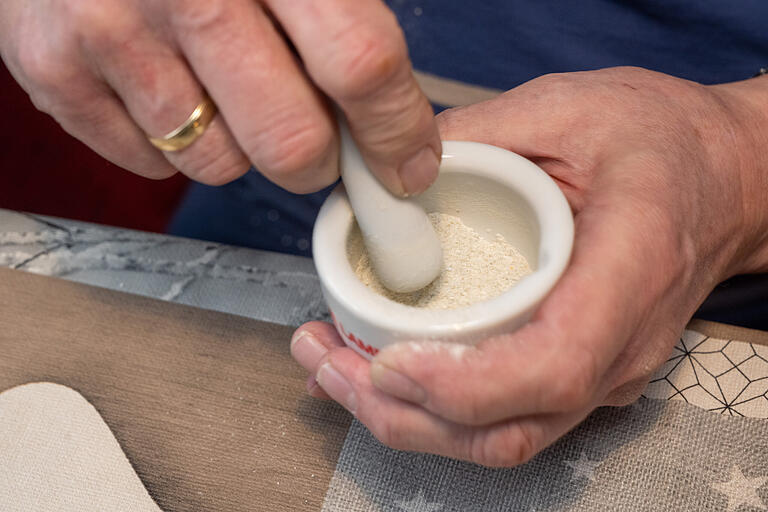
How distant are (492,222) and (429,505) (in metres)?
0.33

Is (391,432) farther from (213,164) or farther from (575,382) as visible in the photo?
(213,164)

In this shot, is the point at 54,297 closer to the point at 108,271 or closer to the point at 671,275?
the point at 108,271

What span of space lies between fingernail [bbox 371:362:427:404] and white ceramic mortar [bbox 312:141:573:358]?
0.03 meters

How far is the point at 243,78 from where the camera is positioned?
0.58 m

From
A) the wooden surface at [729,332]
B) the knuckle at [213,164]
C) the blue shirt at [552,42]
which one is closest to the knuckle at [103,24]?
the knuckle at [213,164]

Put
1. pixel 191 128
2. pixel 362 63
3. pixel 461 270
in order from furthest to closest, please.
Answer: pixel 461 270
pixel 191 128
pixel 362 63

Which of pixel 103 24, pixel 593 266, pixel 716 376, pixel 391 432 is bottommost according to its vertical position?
pixel 716 376

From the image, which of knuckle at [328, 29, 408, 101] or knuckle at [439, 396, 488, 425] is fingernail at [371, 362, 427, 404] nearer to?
knuckle at [439, 396, 488, 425]

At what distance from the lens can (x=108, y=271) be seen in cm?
98

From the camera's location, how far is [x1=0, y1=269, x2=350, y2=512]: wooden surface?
749 mm

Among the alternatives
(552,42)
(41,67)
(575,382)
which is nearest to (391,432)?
(575,382)

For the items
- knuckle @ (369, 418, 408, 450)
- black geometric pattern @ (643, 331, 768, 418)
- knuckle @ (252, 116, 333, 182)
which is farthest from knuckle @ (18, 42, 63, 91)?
black geometric pattern @ (643, 331, 768, 418)

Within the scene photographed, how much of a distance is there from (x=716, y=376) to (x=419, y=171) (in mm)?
464

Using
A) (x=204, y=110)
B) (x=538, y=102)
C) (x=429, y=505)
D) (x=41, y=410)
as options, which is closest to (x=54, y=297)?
(x=41, y=410)
